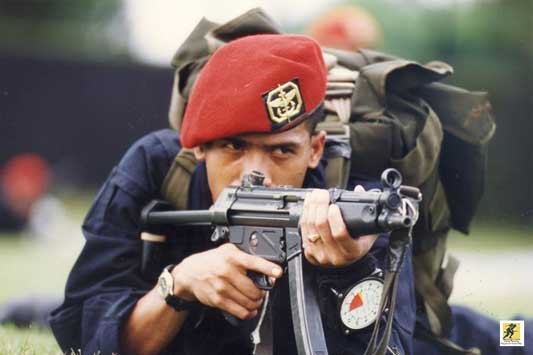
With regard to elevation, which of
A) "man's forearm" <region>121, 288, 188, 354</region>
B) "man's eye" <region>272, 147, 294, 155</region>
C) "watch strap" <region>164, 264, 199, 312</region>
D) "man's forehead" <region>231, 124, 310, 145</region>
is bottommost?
"man's forearm" <region>121, 288, 188, 354</region>

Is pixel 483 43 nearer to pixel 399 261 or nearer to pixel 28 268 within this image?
pixel 28 268

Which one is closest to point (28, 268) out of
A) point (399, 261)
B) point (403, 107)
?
point (403, 107)

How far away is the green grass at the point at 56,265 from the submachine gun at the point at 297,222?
840 millimetres

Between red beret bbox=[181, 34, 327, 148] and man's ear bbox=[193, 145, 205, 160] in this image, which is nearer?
red beret bbox=[181, 34, 327, 148]

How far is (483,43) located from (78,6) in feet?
16.0

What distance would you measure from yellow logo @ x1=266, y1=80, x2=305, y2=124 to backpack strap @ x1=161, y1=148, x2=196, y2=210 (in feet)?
1.26

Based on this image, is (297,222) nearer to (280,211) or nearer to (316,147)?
(280,211)

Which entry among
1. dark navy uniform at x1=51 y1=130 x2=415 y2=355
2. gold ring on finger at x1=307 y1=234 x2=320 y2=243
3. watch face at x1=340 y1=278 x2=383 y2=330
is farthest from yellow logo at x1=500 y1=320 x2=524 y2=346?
gold ring on finger at x1=307 y1=234 x2=320 y2=243

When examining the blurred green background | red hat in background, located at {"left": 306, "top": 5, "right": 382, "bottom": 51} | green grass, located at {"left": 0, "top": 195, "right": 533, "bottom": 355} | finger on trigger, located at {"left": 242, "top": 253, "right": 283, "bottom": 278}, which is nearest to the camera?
finger on trigger, located at {"left": 242, "top": 253, "right": 283, "bottom": 278}

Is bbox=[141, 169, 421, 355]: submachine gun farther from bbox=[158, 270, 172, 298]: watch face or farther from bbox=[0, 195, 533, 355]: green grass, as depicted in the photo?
bbox=[0, 195, 533, 355]: green grass

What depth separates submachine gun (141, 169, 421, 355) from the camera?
92.0 inches

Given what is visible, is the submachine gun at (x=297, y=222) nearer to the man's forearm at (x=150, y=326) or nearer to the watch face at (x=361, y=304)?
the watch face at (x=361, y=304)

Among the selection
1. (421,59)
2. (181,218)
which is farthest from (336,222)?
(421,59)

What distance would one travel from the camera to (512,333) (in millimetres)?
3541
